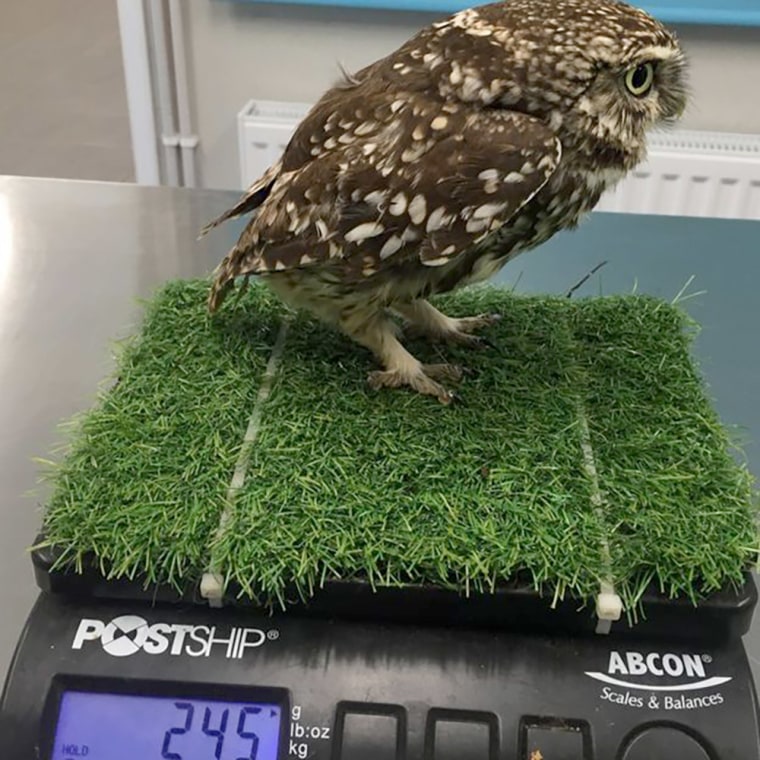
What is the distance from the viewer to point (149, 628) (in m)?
0.61

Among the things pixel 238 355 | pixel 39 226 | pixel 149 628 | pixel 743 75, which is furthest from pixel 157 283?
pixel 743 75

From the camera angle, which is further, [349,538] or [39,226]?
[39,226]

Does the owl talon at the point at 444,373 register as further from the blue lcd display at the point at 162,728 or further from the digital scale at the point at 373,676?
the blue lcd display at the point at 162,728

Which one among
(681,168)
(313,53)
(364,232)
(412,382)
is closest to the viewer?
(364,232)

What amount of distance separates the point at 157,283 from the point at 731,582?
0.78 meters

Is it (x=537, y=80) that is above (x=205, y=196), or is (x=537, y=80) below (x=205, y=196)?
below

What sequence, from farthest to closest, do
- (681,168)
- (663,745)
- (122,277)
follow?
1. (681,168)
2. (122,277)
3. (663,745)

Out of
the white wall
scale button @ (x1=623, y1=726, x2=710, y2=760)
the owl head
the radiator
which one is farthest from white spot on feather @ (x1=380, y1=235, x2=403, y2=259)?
the white wall

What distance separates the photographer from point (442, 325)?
887 mm

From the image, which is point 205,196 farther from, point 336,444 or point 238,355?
point 336,444

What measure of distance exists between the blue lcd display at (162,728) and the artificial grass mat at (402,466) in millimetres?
74

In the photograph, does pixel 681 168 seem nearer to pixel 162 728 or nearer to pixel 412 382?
pixel 412 382

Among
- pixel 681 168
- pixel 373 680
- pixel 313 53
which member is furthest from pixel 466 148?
pixel 313 53

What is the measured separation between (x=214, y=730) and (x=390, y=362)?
0.35m
